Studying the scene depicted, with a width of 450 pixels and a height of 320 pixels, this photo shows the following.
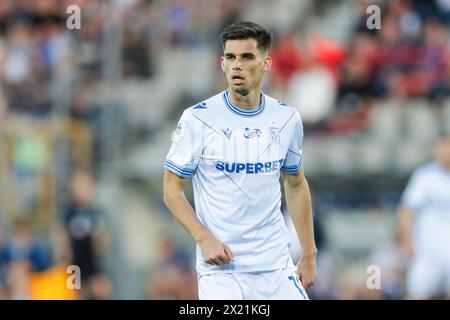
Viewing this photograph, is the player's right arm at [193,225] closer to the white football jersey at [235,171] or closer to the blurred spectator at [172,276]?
the white football jersey at [235,171]

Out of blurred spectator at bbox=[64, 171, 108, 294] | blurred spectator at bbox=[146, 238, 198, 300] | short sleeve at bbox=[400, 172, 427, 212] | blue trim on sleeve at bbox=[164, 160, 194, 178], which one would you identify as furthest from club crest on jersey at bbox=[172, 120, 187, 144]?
blurred spectator at bbox=[64, 171, 108, 294]

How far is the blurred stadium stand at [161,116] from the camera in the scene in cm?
1534

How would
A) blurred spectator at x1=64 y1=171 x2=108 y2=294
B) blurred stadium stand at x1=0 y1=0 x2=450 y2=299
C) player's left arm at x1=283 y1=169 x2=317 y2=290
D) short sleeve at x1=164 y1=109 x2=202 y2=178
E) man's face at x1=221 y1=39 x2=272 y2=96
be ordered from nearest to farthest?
man's face at x1=221 y1=39 x2=272 y2=96, short sleeve at x1=164 y1=109 x2=202 y2=178, player's left arm at x1=283 y1=169 x2=317 y2=290, blurred spectator at x1=64 y1=171 x2=108 y2=294, blurred stadium stand at x1=0 y1=0 x2=450 y2=299

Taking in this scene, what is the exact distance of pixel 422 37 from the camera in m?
17.2

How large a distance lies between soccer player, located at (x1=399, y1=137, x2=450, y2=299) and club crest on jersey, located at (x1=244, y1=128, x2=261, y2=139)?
562cm

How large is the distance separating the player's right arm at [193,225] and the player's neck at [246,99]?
0.54 meters

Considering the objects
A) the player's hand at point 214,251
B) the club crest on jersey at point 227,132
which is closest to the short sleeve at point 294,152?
the club crest on jersey at point 227,132

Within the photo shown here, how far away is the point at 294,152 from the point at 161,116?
30.2 feet

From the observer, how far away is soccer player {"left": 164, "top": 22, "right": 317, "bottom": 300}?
7.73 meters

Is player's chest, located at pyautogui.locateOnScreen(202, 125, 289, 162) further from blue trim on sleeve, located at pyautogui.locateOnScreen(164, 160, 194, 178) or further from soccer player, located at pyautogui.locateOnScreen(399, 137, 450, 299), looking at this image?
soccer player, located at pyautogui.locateOnScreen(399, 137, 450, 299)

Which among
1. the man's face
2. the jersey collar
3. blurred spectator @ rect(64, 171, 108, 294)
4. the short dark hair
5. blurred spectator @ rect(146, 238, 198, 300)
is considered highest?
the short dark hair

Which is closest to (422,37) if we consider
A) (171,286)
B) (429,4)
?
(429,4)

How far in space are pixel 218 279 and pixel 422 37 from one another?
32.6 feet
